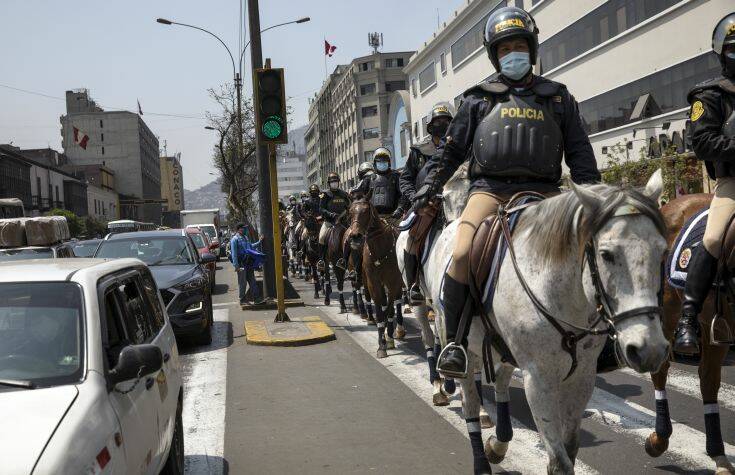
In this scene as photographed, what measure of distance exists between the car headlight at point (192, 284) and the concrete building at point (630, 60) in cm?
1908

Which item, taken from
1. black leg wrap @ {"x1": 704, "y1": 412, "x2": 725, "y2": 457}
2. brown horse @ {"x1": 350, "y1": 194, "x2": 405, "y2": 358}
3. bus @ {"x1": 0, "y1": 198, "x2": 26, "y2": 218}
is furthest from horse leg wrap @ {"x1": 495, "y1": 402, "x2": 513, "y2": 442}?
bus @ {"x1": 0, "y1": 198, "x2": 26, "y2": 218}

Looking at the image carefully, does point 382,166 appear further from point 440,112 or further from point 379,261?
point 440,112

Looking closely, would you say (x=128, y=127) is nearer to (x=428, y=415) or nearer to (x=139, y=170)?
(x=139, y=170)

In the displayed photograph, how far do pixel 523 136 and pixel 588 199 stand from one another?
1122 millimetres

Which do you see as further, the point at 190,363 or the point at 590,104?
the point at 590,104

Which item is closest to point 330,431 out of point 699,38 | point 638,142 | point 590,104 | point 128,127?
point 699,38

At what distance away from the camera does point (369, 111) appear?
335 ft

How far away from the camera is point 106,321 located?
3.92 meters

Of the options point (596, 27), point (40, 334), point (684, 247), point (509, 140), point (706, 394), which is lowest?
point (706, 394)

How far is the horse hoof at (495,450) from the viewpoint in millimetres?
5094

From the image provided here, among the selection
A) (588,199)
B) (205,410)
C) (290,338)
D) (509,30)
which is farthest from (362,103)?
(588,199)

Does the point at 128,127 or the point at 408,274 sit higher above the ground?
the point at 128,127

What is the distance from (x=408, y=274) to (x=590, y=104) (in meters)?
29.7

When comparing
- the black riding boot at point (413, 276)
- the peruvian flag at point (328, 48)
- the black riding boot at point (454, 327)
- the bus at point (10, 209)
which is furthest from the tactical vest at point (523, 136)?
the peruvian flag at point (328, 48)
